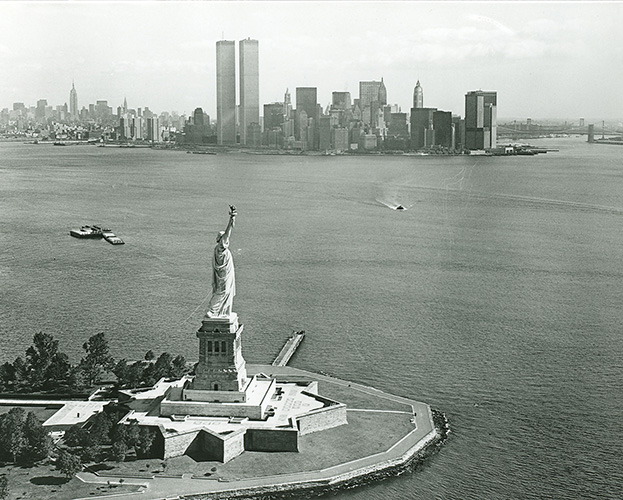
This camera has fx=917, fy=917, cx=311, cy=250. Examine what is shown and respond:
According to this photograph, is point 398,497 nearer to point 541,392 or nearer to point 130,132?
point 541,392

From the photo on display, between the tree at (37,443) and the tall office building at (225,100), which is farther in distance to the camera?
the tall office building at (225,100)

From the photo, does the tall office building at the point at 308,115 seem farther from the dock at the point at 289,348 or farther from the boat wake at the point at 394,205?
the dock at the point at 289,348

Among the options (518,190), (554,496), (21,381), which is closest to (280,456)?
(554,496)

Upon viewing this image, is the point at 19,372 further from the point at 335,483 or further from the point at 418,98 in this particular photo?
the point at 418,98

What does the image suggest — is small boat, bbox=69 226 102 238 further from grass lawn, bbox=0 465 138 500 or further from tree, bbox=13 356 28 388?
grass lawn, bbox=0 465 138 500

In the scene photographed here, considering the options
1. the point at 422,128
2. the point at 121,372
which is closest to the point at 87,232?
the point at 121,372

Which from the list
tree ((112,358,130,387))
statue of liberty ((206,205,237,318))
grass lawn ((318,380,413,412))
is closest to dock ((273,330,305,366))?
grass lawn ((318,380,413,412))

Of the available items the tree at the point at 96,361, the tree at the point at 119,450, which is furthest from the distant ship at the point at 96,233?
the tree at the point at 119,450
